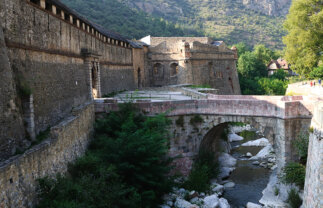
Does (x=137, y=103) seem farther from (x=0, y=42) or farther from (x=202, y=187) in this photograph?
(x=0, y=42)

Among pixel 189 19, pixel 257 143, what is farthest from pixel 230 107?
pixel 189 19

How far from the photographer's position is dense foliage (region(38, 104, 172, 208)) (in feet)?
34.7

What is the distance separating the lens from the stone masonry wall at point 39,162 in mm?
8211

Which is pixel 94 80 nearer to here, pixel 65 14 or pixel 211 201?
pixel 65 14

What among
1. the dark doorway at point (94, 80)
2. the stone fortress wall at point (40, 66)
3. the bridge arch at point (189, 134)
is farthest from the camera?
the dark doorway at point (94, 80)

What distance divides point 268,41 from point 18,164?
378 feet

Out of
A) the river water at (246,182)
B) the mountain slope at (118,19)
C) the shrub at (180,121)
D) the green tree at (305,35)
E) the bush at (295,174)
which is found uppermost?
the mountain slope at (118,19)

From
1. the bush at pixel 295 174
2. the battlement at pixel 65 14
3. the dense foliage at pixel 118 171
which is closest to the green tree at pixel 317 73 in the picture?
the bush at pixel 295 174

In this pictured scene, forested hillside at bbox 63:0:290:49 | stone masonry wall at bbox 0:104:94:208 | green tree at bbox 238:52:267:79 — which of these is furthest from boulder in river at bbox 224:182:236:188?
forested hillside at bbox 63:0:290:49

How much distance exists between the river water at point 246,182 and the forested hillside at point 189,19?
45.9 metres

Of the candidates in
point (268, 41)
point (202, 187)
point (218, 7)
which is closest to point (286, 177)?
point (202, 187)

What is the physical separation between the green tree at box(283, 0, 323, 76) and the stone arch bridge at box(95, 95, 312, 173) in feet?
42.9

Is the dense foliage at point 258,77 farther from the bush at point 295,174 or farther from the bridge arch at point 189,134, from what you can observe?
the bush at point 295,174

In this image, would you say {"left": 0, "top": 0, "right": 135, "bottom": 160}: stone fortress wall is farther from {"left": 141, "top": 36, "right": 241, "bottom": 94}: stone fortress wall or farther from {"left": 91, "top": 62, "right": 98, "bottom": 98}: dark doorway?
{"left": 141, "top": 36, "right": 241, "bottom": 94}: stone fortress wall
